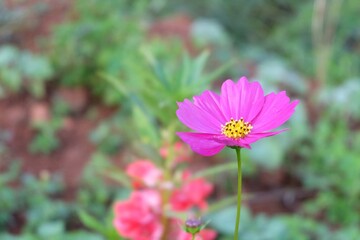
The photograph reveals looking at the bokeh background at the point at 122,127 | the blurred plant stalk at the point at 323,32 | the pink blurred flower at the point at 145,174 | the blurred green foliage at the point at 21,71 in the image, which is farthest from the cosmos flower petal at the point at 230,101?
the blurred plant stalk at the point at 323,32

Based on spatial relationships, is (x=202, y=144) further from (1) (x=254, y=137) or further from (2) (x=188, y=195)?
(2) (x=188, y=195)

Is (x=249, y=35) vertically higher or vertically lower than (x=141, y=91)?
higher

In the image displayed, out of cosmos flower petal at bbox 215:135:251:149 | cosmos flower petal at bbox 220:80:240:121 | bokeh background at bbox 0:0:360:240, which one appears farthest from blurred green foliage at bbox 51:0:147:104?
cosmos flower petal at bbox 215:135:251:149

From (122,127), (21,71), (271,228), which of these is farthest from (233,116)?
(21,71)

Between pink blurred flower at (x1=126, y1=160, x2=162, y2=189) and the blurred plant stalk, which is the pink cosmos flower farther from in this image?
the blurred plant stalk

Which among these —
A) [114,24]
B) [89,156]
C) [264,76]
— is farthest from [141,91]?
[264,76]

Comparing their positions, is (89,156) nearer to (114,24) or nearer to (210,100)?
(114,24)

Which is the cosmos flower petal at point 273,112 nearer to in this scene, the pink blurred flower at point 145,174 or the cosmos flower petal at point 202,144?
the cosmos flower petal at point 202,144
